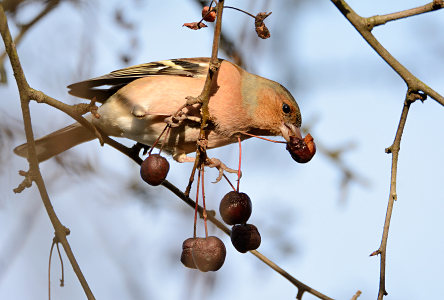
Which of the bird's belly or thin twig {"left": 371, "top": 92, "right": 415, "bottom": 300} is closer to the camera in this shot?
thin twig {"left": 371, "top": 92, "right": 415, "bottom": 300}

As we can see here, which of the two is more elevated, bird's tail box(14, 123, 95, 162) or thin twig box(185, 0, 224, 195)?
bird's tail box(14, 123, 95, 162)

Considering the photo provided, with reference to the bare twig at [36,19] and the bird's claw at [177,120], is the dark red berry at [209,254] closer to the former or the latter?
the bird's claw at [177,120]

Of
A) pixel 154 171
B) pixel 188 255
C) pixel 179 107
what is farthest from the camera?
pixel 179 107

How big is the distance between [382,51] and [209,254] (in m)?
1.36

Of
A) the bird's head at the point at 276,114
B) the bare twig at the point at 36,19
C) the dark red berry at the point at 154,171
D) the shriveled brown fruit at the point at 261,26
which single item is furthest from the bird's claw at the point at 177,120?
the bare twig at the point at 36,19

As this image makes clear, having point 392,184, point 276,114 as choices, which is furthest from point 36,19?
point 392,184

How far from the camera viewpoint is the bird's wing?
14.1ft

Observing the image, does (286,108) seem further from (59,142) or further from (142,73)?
(59,142)

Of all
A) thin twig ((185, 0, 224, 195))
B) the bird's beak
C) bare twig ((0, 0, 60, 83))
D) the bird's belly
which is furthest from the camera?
the bird's beak

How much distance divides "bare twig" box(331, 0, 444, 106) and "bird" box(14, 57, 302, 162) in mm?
1317

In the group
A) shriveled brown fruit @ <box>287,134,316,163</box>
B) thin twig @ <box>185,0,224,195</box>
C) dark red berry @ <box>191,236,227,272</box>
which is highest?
shriveled brown fruit @ <box>287,134,316,163</box>

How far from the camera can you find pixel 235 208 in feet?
9.41

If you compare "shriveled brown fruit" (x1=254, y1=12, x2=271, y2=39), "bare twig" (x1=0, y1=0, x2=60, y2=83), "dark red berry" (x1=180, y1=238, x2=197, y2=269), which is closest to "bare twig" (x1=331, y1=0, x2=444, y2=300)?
"shriveled brown fruit" (x1=254, y1=12, x2=271, y2=39)

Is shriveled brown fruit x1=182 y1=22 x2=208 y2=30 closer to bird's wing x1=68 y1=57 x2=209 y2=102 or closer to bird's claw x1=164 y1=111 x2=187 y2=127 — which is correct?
bird's claw x1=164 y1=111 x2=187 y2=127
